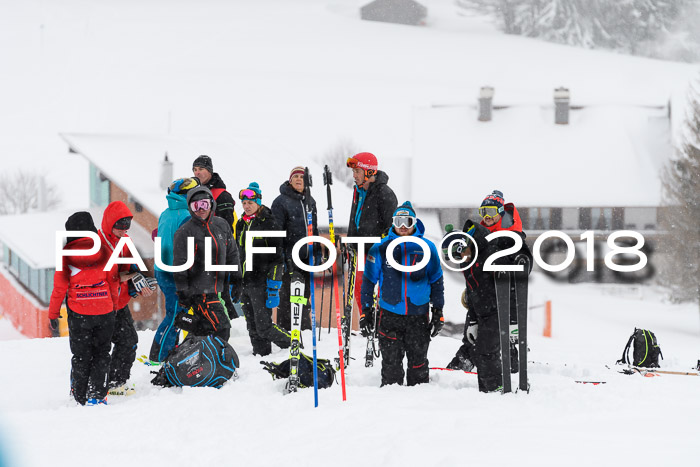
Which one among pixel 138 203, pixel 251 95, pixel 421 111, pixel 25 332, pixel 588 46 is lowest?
pixel 25 332

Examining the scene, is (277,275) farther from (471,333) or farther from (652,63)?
(652,63)

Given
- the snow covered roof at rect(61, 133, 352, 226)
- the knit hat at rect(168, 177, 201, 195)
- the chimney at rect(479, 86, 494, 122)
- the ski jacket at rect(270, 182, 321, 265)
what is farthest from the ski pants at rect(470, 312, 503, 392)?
the chimney at rect(479, 86, 494, 122)

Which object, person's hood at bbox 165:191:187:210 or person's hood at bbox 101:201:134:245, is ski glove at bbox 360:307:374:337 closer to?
person's hood at bbox 165:191:187:210

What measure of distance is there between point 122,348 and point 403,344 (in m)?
2.59

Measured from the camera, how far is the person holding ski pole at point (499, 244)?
611 centimetres

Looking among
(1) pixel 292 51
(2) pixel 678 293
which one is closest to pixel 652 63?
(1) pixel 292 51

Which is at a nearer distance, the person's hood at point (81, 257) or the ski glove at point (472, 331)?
the person's hood at point (81, 257)

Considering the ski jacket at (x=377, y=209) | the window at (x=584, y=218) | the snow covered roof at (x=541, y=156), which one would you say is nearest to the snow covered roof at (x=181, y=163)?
the snow covered roof at (x=541, y=156)

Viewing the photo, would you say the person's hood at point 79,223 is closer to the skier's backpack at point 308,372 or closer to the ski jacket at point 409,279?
the skier's backpack at point 308,372

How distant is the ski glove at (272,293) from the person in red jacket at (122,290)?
4.83ft

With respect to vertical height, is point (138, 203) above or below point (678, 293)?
above

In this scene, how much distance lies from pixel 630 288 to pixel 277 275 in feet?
93.9

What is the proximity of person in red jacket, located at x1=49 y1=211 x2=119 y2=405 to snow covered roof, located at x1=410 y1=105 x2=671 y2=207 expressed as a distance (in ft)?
88.8

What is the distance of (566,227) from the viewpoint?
3375 cm
